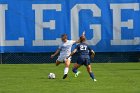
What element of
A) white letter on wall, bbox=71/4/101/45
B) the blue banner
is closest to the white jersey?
the blue banner

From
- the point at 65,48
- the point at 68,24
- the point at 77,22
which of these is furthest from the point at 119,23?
the point at 65,48

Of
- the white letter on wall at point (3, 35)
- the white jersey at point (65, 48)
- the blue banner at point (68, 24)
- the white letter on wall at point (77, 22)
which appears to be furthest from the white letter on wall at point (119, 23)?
the white jersey at point (65, 48)

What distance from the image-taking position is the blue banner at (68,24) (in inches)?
1352

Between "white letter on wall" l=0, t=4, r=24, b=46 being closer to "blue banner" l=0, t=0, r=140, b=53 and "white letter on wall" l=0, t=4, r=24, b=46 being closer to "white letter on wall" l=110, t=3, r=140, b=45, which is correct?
"blue banner" l=0, t=0, r=140, b=53

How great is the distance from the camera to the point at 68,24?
114 ft

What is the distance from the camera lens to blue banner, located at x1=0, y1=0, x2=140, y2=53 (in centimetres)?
3434

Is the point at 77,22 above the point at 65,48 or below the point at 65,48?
above

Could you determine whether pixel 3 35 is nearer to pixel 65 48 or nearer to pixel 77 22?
pixel 77 22

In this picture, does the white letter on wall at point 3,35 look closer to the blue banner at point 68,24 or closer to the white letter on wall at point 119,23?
the blue banner at point 68,24

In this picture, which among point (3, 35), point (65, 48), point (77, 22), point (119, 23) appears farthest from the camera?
point (119, 23)

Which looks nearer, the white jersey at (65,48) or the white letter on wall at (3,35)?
the white jersey at (65,48)

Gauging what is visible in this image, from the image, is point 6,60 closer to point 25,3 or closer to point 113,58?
point 25,3

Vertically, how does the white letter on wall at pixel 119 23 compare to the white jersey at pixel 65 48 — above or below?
above

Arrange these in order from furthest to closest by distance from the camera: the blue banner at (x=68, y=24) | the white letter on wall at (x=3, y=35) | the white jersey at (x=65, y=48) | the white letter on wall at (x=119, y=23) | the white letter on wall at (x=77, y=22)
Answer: the white letter on wall at (x=119, y=23), the white letter on wall at (x=77, y=22), the blue banner at (x=68, y=24), the white letter on wall at (x=3, y=35), the white jersey at (x=65, y=48)
